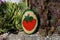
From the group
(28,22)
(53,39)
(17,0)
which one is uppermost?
(17,0)

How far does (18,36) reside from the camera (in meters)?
3.68

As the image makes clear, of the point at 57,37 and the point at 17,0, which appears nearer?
the point at 57,37

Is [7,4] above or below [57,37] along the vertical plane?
above

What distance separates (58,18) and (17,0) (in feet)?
3.11

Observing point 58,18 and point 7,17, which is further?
point 7,17

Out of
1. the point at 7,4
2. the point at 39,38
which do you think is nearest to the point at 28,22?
the point at 39,38

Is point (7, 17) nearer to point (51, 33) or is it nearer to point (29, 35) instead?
point (29, 35)

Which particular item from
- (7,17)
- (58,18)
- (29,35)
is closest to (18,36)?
(29,35)

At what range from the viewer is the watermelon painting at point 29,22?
359cm

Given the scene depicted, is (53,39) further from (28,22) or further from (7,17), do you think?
(7,17)

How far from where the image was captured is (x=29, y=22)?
3.64m

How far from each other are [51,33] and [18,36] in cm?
54

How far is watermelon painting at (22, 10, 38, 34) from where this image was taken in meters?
3.59

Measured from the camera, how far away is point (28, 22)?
144 inches
